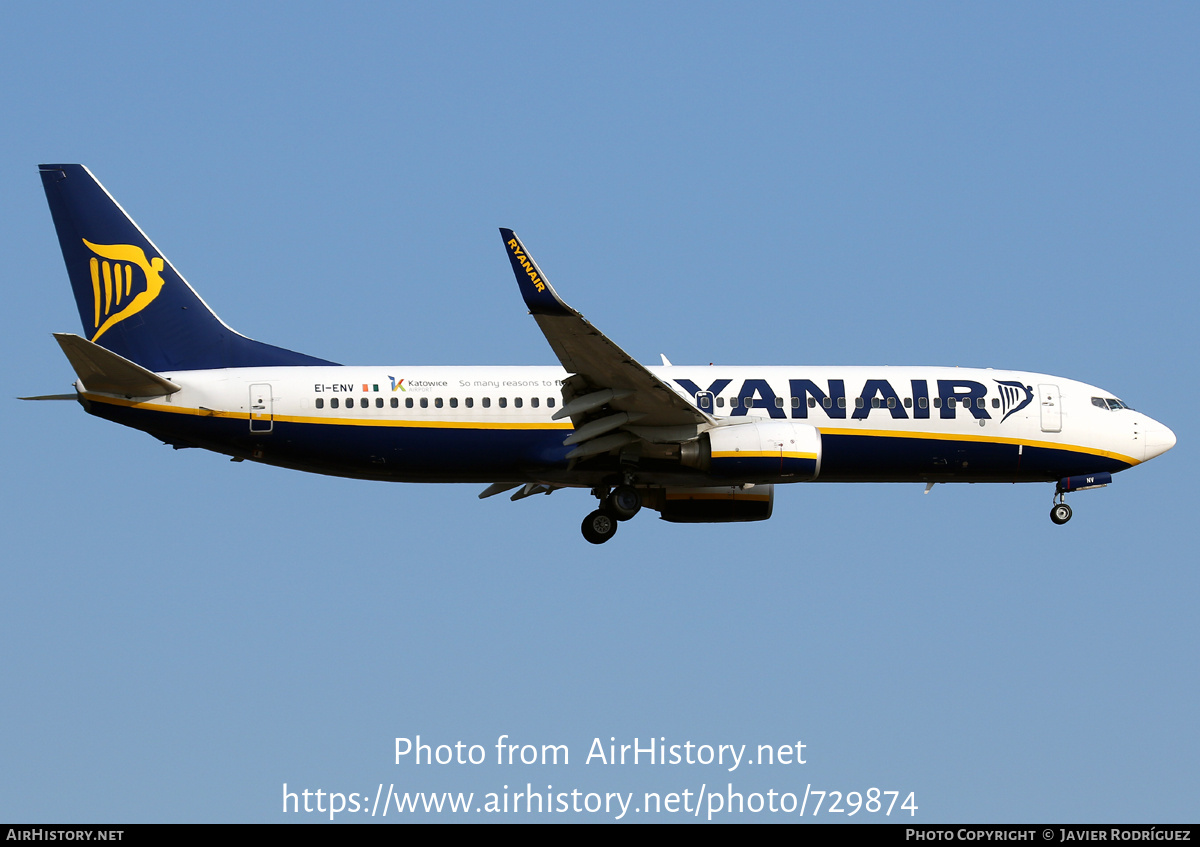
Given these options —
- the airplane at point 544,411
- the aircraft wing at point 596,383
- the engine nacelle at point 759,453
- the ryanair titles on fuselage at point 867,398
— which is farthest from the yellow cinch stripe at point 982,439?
the aircraft wing at point 596,383

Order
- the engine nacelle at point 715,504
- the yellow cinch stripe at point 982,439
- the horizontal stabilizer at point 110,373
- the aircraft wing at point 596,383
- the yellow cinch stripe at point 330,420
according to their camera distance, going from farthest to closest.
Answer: the engine nacelle at point 715,504
the yellow cinch stripe at point 982,439
the yellow cinch stripe at point 330,420
the horizontal stabilizer at point 110,373
the aircraft wing at point 596,383

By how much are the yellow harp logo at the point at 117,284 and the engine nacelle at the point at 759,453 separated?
14090 millimetres

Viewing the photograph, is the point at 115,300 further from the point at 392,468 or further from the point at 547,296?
the point at 547,296

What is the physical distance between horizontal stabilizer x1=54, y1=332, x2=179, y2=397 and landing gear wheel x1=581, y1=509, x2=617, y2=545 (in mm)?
10587

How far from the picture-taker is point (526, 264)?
1210 inches

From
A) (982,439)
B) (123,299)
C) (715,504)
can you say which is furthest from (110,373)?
(982,439)

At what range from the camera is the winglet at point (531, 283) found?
3064cm

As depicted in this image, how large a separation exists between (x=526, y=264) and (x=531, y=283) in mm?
451

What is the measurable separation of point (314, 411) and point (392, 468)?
91.5 inches

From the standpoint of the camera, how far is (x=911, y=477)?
125 ft

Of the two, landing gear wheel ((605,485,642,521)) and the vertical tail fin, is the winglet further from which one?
the vertical tail fin

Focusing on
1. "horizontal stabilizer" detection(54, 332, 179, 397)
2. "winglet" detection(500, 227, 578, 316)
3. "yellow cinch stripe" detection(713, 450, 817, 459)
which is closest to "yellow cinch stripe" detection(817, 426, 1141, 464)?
"yellow cinch stripe" detection(713, 450, 817, 459)

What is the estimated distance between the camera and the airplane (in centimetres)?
3491

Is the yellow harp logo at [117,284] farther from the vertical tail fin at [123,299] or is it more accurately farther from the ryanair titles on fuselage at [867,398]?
the ryanair titles on fuselage at [867,398]
